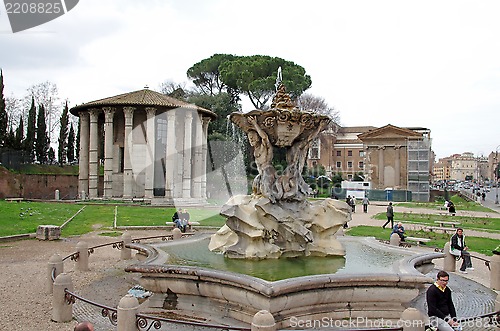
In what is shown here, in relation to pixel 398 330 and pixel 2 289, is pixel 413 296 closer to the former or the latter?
pixel 398 330

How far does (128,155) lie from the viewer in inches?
1565

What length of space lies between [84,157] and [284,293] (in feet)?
124

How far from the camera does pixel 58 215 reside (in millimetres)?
24562

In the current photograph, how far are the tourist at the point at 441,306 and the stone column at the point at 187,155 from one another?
35451 mm

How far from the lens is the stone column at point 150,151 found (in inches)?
1523

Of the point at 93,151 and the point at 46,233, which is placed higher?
the point at 93,151

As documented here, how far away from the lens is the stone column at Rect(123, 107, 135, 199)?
39.1 metres

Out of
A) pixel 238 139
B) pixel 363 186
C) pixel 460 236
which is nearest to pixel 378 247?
pixel 460 236

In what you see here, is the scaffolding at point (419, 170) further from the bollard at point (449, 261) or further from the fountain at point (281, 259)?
the fountain at point (281, 259)

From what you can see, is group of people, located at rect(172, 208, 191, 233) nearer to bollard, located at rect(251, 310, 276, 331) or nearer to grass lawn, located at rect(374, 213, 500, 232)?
grass lawn, located at rect(374, 213, 500, 232)

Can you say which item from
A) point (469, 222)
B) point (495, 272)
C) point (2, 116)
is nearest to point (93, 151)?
point (2, 116)

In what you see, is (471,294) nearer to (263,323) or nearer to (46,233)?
(263,323)

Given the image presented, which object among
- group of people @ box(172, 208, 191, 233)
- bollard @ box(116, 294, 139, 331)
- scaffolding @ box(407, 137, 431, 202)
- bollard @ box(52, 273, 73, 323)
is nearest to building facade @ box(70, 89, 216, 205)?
group of people @ box(172, 208, 191, 233)

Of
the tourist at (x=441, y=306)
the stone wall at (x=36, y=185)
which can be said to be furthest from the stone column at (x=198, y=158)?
the tourist at (x=441, y=306)
